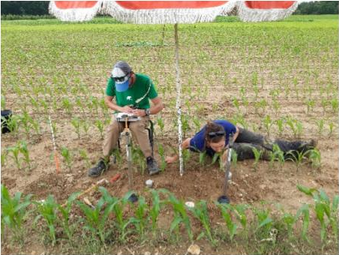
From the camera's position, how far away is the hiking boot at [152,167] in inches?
144

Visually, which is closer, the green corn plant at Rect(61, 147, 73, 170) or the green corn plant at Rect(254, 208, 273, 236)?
the green corn plant at Rect(254, 208, 273, 236)

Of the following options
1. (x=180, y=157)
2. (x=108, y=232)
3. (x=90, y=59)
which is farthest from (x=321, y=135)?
(x=90, y=59)

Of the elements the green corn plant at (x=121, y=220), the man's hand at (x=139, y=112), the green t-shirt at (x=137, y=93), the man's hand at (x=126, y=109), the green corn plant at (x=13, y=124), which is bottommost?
the green corn plant at (x=121, y=220)

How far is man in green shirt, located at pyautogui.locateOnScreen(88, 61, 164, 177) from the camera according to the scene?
363 cm

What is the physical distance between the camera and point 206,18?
254cm

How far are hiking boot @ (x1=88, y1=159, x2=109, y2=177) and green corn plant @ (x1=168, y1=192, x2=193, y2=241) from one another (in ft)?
4.09

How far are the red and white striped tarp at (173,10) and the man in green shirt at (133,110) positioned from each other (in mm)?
1028

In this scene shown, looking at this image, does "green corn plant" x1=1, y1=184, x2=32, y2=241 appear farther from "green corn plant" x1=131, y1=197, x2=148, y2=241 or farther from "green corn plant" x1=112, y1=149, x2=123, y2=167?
"green corn plant" x1=112, y1=149, x2=123, y2=167

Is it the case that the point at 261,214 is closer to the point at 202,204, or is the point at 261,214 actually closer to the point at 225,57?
the point at 202,204

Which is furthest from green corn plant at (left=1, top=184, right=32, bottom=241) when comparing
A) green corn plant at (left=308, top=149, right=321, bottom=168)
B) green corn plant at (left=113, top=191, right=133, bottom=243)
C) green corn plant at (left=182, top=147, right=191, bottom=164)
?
green corn plant at (left=308, top=149, right=321, bottom=168)

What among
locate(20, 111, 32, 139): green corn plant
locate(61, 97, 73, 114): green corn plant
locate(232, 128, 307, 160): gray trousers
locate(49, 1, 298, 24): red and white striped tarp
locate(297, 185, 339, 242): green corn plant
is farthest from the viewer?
locate(61, 97, 73, 114): green corn plant

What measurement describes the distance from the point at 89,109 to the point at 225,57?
21.9ft

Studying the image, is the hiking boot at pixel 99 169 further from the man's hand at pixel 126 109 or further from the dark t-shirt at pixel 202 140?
the dark t-shirt at pixel 202 140

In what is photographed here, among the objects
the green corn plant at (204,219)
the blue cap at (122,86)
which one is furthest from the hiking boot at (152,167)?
the green corn plant at (204,219)
